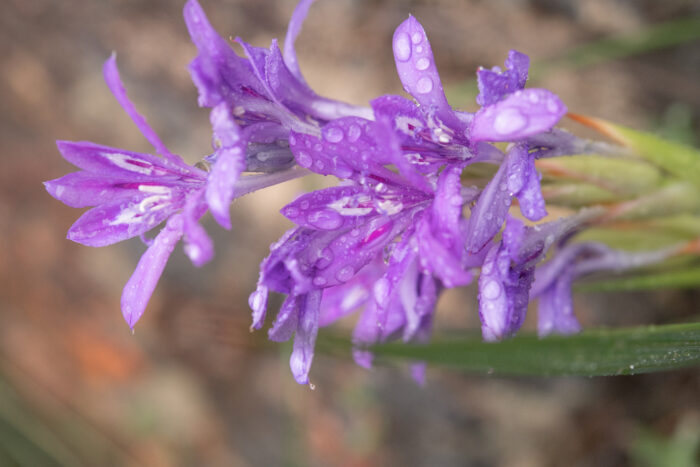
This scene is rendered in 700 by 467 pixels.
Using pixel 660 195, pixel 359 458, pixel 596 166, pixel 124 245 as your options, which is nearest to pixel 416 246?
pixel 596 166

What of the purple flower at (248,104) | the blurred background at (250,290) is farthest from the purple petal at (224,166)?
the blurred background at (250,290)

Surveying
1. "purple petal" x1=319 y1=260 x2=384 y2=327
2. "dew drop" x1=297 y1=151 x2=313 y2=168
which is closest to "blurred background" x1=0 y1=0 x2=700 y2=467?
"purple petal" x1=319 y1=260 x2=384 y2=327

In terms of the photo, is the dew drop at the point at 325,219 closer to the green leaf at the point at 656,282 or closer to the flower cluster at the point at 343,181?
the flower cluster at the point at 343,181

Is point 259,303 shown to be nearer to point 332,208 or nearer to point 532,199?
point 332,208

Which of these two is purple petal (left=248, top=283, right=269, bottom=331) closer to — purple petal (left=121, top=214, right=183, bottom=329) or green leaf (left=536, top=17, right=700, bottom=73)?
purple petal (left=121, top=214, right=183, bottom=329)

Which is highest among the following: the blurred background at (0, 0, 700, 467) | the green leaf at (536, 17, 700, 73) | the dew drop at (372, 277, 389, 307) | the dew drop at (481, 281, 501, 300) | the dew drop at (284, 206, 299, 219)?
the dew drop at (284, 206, 299, 219)

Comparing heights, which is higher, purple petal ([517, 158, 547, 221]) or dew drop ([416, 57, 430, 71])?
dew drop ([416, 57, 430, 71])
